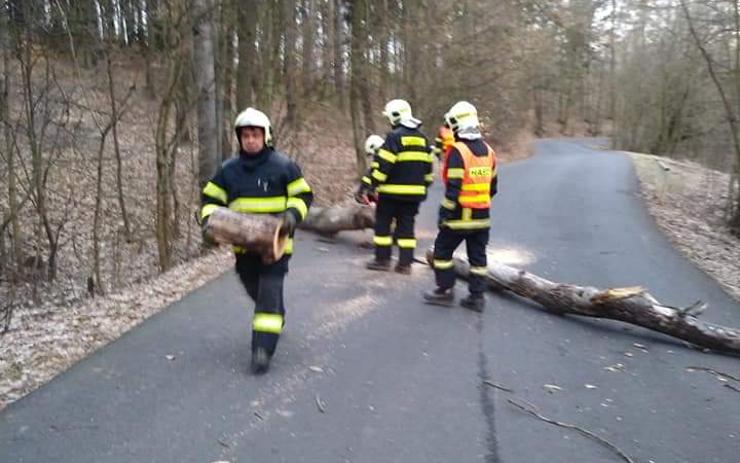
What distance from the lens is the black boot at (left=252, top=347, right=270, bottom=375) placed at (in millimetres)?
5125

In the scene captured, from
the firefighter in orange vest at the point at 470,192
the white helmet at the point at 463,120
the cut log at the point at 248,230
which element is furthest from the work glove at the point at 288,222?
the white helmet at the point at 463,120

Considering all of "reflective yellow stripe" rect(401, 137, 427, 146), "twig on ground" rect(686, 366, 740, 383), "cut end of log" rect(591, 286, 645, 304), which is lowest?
"twig on ground" rect(686, 366, 740, 383)

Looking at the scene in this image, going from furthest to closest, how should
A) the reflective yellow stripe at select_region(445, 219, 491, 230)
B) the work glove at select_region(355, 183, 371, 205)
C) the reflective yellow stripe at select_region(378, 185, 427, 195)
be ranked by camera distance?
the work glove at select_region(355, 183, 371, 205)
the reflective yellow stripe at select_region(378, 185, 427, 195)
the reflective yellow stripe at select_region(445, 219, 491, 230)

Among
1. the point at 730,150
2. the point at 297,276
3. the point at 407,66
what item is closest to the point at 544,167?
the point at 407,66

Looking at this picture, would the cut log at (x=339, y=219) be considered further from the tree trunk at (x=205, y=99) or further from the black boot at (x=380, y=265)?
the tree trunk at (x=205, y=99)

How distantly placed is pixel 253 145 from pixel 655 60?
3427cm

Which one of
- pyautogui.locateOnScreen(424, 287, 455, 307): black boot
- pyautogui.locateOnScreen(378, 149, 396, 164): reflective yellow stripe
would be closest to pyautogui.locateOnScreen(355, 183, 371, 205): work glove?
pyautogui.locateOnScreen(378, 149, 396, 164): reflective yellow stripe

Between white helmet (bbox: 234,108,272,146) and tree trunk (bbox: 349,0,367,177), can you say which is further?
tree trunk (bbox: 349,0,367,177)

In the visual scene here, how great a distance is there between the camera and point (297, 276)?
8.35 meters

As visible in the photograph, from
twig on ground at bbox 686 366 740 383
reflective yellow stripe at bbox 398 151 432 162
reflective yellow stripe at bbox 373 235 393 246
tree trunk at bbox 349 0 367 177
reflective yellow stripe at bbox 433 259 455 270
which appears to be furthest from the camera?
tree trunk at bbox 349 0 367 177

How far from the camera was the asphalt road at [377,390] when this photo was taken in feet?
13.5

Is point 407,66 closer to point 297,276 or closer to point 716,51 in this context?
point 716,51

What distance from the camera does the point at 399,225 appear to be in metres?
8.40

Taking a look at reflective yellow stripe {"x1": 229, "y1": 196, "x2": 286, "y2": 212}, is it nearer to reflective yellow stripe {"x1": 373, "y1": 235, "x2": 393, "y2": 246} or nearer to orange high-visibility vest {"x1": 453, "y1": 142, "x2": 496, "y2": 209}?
orange high-visibility vest {"x1": 453, "y1": 142, "x2": 496, "y2": 209}
